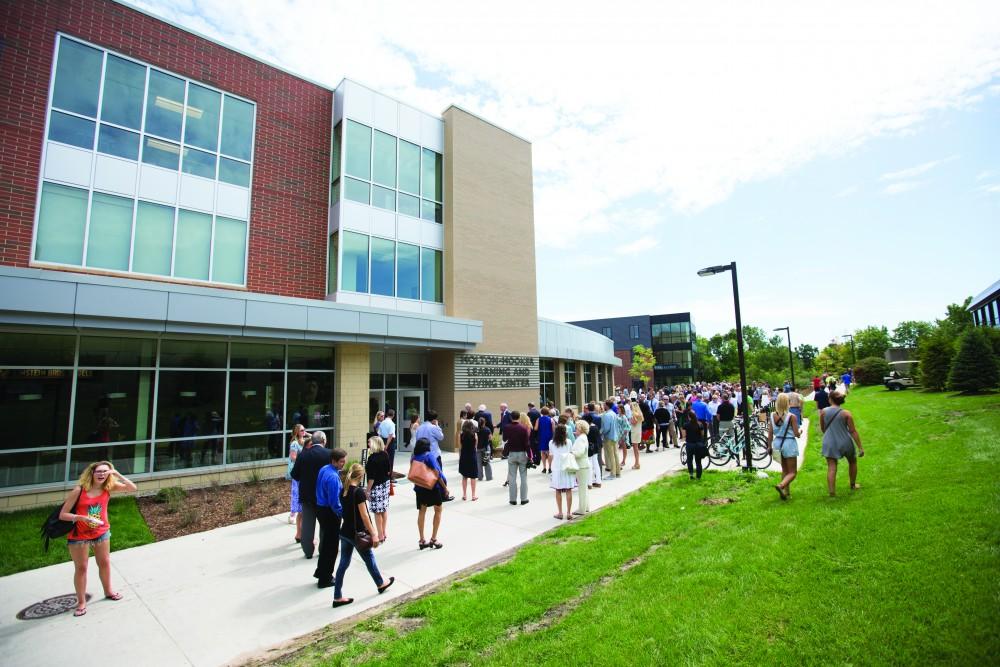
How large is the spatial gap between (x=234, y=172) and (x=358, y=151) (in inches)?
161

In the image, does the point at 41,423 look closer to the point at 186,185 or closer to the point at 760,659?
the point at 186,185

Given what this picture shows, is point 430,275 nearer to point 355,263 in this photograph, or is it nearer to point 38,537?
point 355,263

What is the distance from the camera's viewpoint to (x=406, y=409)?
1784 centimetres

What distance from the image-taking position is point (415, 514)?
932cm

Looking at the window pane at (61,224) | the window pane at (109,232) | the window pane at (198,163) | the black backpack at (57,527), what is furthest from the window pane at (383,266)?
the black backpack at (57,527)

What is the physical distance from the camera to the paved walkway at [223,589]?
15.9 feet

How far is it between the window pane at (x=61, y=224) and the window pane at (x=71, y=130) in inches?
46.7

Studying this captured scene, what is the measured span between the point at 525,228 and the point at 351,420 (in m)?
11.5

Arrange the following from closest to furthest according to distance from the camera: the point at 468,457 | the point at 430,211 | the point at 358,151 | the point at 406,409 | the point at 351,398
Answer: the point at 468,457, the point at 351,398, the point at 358,151, the point at 406,409, the point at 430,211

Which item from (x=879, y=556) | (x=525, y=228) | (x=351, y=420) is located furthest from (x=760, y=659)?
(x=525, y=228)

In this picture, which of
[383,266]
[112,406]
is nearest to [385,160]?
[383,266]

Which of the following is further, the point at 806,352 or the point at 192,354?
A: the point at 806,352

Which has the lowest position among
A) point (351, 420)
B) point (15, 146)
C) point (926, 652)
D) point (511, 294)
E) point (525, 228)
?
point (926, 652)

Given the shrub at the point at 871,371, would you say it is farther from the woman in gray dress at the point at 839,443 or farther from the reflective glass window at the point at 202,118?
the reflective glass window at the point at 202,118
